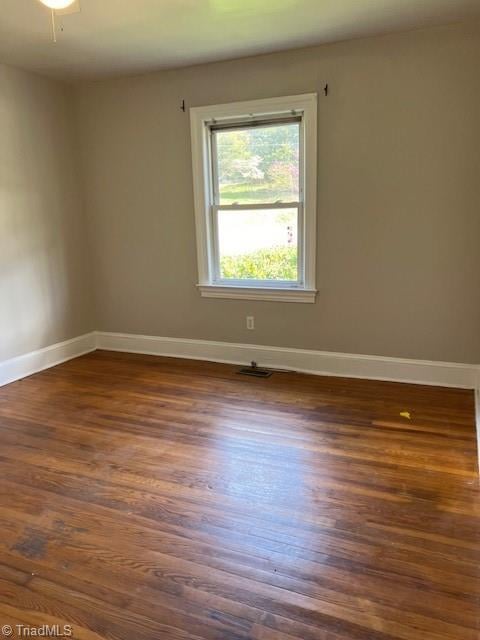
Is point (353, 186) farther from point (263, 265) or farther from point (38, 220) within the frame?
point (38, 220)

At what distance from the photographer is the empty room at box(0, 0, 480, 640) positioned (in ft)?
5.61

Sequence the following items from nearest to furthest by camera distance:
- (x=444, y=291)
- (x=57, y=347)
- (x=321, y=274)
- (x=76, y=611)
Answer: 1. (x=76, y=611)
2. (x=444, y=291)
3. (x=321, y=274)
4. (x=57, y=347)

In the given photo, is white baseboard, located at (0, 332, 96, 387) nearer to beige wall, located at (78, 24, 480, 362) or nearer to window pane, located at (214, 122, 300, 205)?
beige wall, located at (78, 24, 480, 362)

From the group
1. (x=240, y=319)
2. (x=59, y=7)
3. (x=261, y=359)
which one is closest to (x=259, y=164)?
(x=240, y=319)

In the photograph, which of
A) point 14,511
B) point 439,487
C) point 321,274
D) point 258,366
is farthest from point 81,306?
point 439,487

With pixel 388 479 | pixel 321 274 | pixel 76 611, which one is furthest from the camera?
pixel 321 274

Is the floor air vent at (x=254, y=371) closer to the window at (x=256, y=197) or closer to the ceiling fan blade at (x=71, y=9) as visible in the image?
the window at (x=256, y=197)

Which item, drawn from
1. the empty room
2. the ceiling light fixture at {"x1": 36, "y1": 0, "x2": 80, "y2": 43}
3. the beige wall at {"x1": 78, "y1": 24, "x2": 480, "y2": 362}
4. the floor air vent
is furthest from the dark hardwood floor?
the ceiling light fixture at {"x1": 36, "y1": 0, "x2": 80, "y2": 43}

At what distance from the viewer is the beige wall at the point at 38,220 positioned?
374 centimetres

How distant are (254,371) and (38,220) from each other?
2.34 m

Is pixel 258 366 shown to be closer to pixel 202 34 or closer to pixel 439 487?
pixel 439 487

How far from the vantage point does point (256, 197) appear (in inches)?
149

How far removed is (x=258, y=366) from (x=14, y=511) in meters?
2.32

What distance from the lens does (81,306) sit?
457 centimetres
